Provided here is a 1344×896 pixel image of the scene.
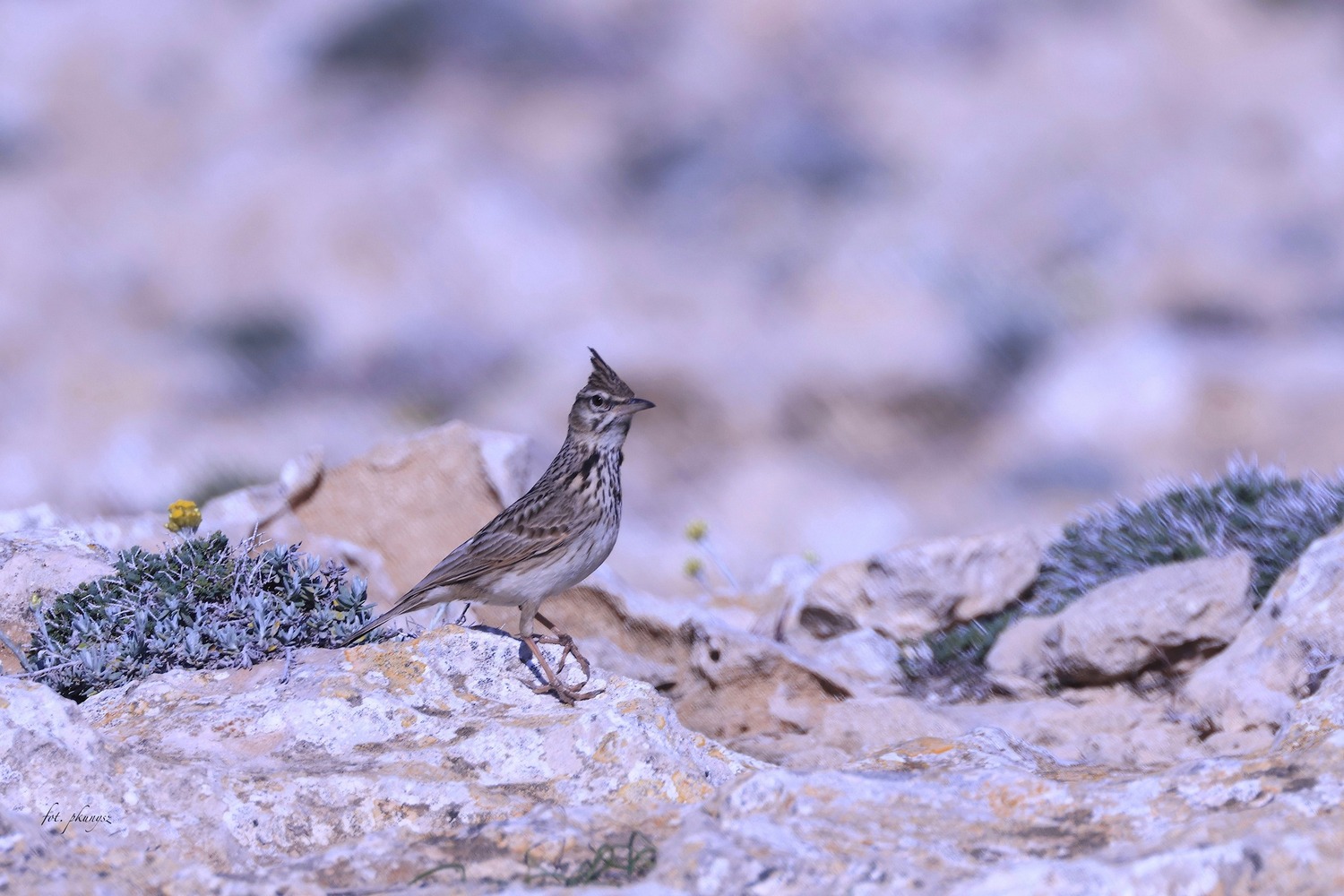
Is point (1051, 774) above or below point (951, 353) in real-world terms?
below

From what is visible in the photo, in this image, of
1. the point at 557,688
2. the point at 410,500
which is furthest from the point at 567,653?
the point at 410,500

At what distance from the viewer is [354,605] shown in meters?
6.26

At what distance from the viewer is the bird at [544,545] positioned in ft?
21.7

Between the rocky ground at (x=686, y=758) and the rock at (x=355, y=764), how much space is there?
0.01m

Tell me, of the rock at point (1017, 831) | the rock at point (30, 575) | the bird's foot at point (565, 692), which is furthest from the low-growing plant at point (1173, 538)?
the rock at point (30, 575)

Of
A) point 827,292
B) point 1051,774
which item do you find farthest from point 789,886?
point 827,292

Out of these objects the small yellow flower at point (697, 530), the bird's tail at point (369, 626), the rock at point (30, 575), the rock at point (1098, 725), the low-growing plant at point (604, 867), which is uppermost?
the small yellow flower at point (697, 530)

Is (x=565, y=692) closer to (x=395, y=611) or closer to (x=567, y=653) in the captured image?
(x=567, y=653)

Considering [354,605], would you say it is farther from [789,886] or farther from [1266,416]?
[1266,416]

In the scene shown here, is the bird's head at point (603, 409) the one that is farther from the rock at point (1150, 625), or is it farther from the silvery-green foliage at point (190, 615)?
the rock at point (1150, 625)

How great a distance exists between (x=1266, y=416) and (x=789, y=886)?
114 feet

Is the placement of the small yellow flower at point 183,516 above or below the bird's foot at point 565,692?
above

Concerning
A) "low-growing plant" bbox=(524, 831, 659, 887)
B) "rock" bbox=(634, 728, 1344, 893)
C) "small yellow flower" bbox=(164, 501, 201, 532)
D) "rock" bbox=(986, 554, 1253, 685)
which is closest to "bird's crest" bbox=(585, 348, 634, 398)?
"small yellow flower" bbox=(164, 501, 201, 532)

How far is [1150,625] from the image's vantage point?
25.7 feet
